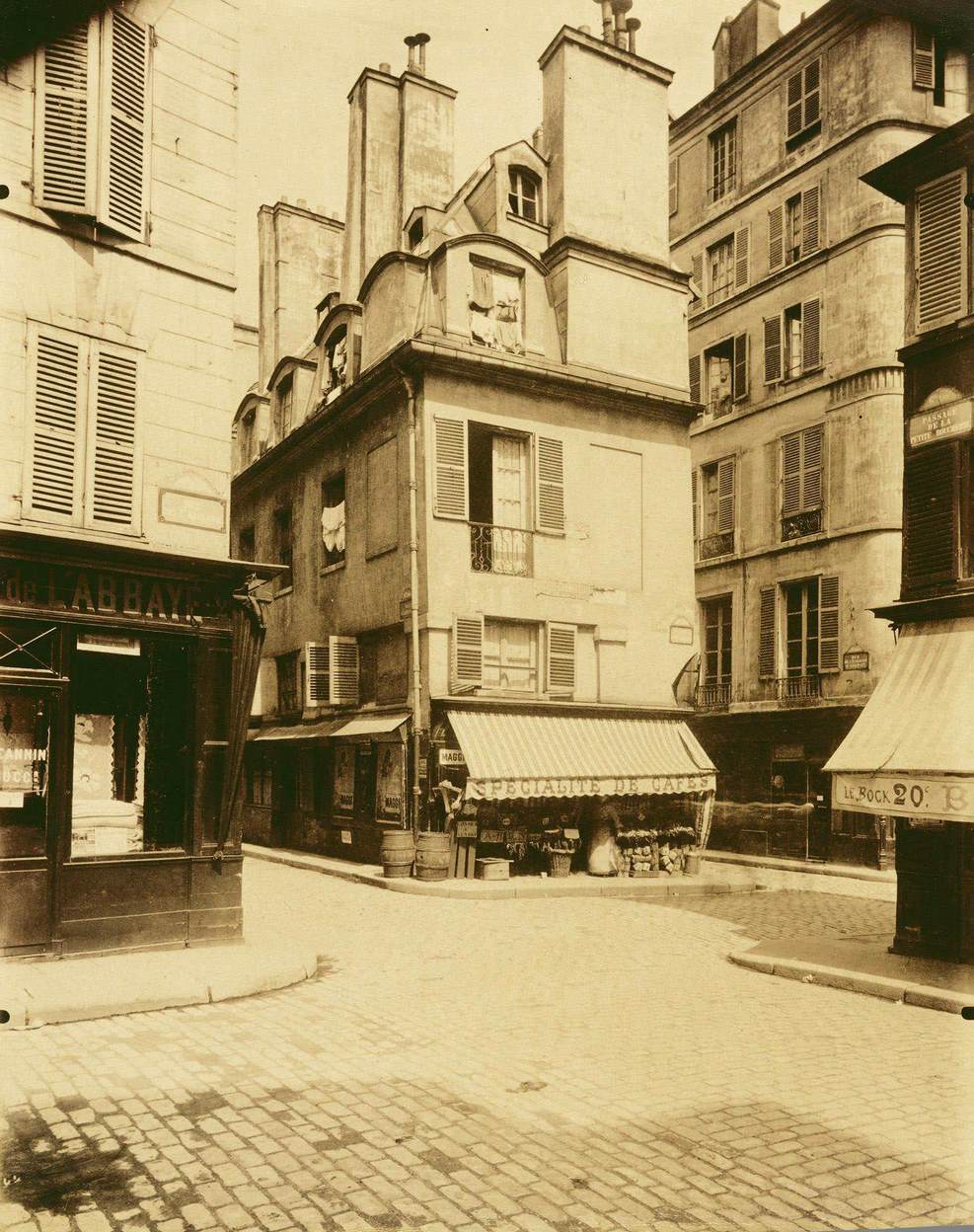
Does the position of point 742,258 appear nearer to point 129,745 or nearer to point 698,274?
point 698,274

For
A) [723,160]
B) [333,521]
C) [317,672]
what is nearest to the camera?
[317,672]

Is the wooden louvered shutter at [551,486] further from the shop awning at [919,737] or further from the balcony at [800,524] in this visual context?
the shop awning at [919,737]

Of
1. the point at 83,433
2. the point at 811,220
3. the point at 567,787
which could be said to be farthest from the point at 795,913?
the point at 811,220

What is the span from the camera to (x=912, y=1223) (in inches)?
182

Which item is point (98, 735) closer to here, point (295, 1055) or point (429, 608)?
point (295, 1055)

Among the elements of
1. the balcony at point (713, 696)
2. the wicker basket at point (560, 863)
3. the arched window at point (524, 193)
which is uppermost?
the arched window at point (524, 193)

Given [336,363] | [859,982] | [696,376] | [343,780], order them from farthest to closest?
[696,376] < [336,363] < [343,780] < [859,982]

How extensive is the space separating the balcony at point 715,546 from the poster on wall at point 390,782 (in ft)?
38.2

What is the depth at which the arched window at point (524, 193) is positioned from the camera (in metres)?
20.5

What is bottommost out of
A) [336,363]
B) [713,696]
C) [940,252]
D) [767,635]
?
[713,696]

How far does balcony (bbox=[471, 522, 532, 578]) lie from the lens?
60.1 ft

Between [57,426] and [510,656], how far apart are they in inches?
399

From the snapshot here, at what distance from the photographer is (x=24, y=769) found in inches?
360

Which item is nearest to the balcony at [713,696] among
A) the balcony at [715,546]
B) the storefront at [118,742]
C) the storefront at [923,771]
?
the balcony at [715,546]
